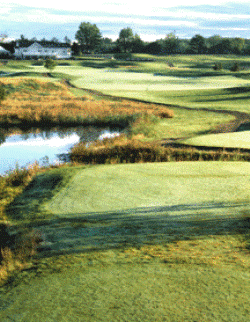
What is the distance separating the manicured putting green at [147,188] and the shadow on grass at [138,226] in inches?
7.2

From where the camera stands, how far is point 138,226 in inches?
290

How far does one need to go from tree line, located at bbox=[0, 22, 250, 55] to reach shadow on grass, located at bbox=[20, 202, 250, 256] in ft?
374

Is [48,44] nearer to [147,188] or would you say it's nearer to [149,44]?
[149,44]

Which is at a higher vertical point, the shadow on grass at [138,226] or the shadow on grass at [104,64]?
the shadow on grass at [138,226]

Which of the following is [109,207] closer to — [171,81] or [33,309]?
[33,309]

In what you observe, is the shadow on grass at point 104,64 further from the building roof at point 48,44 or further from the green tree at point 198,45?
the building roof at point 48,44

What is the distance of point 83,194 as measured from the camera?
9398 millimetres

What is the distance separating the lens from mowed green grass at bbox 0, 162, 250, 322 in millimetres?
4647

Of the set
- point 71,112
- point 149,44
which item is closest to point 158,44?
point 149,44

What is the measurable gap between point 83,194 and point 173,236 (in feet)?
9.68

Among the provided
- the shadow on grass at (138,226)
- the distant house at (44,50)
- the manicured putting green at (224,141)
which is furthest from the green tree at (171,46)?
the shadow on grass at (138,226)

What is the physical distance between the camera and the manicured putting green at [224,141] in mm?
16781

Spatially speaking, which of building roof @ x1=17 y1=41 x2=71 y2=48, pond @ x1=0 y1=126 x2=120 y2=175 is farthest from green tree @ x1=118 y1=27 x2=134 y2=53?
pond @ x1=0 y1=126 x2=120 y2=175

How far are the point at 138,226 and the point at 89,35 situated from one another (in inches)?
5265
